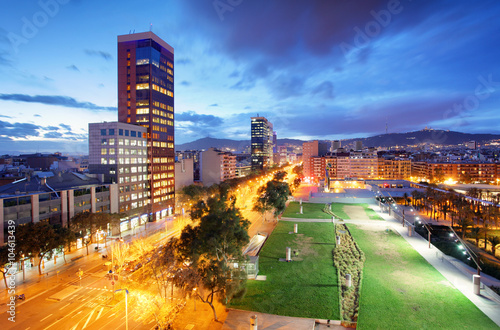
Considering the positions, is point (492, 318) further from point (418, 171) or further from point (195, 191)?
point (418, 171)

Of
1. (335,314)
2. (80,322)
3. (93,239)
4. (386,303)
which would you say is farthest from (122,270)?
(386,303)

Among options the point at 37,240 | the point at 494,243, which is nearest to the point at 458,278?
the point at 494,243

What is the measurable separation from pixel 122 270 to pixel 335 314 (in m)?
20.9

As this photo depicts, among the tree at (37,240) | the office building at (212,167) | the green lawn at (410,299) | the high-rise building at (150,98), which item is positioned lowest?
the green lawn at (410,299)

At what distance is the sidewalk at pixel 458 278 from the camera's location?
1886 cm

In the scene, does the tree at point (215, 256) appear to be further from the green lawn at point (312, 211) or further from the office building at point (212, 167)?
the office building at point (212, 167)

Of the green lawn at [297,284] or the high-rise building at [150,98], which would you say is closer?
the green lawn at [297,284]

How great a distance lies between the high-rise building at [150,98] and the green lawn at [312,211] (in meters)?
29.6

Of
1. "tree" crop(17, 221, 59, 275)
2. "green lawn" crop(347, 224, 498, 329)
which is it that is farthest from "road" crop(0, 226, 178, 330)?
"green lawn" crop(347, 224, 498, 329)

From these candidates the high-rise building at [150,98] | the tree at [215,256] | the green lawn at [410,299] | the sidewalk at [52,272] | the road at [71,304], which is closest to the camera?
the green lawn at [410,299]

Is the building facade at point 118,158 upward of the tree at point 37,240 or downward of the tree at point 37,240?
upward

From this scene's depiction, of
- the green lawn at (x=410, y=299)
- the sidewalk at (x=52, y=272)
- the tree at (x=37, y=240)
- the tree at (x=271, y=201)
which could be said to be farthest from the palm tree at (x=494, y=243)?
the tree at (x=37, y=240)

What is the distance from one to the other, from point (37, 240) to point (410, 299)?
35.5m

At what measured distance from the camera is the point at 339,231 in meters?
39.8
